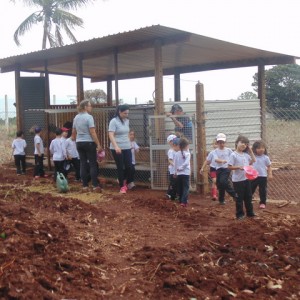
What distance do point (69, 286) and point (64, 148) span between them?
745 centimetres

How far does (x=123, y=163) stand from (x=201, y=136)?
1656 millimetres

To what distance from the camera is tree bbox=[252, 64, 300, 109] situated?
102ft

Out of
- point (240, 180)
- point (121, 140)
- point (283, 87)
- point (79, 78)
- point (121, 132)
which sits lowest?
point (240, 180)

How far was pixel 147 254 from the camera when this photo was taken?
17.0ft

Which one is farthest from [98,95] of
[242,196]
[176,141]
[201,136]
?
[242,196]

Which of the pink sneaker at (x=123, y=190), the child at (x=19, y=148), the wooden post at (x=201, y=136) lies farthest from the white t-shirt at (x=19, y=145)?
the wooden post at (x=201, y=136)

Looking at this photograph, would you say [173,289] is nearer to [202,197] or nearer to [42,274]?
[42,274]

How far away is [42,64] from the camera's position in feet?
47.7

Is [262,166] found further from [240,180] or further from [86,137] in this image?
[86,137]

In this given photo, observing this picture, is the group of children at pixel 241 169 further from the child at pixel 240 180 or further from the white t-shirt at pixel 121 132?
the white t-shirt at pixel 121 132

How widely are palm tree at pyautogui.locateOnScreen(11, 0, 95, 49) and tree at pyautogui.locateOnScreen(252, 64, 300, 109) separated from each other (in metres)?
11.7

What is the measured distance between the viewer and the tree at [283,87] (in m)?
31.1

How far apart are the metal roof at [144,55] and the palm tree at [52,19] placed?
1294 cm

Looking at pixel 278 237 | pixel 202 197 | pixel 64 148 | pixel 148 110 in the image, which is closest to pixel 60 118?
pixel 64 148
